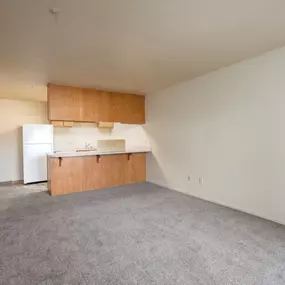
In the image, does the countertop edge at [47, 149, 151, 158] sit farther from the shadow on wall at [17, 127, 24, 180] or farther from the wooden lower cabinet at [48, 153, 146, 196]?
the shadow on wall at [17, 127, 24, 180]

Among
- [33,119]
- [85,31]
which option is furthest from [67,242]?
[33,119]

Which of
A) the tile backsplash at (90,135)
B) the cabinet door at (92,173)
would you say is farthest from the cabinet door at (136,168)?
the cabinet door at (92,173)

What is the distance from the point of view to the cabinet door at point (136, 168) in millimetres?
5555

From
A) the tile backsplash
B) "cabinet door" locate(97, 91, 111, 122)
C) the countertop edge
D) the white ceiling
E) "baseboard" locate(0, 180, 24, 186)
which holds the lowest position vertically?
"baseboard" locate(0, 180, 24, 186)

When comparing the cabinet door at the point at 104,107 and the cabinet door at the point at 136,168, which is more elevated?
the cabinet door at the point at 104,107

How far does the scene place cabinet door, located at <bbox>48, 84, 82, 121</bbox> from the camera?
450 cm

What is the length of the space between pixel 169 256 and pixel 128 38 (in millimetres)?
2406

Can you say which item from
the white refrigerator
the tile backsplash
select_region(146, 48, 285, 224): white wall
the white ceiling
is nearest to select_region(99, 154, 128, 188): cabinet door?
the tile backsplash

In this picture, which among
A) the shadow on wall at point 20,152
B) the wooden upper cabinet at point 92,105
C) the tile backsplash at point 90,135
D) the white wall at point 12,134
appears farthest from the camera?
the tile backsplash at point 90,135

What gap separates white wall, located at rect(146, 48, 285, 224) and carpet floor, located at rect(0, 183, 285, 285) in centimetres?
39

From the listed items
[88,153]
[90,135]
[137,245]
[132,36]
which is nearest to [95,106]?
[88,153]

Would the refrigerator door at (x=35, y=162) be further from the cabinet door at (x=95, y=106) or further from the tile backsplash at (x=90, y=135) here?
the cabinet door at (x=95, y=106)

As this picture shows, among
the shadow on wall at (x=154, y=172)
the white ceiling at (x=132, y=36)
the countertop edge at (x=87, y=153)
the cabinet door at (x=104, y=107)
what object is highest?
the white ceiling at (x=132, y=36)

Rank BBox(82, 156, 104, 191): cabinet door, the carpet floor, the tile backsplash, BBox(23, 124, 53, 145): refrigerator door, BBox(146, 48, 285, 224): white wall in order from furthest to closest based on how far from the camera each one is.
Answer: the tile backsplash → BBox(23, 124, 53, 145): refrigerator door → BBox(82, 156, 104, 191): cabinet door → BBox(146, 48, 285, 224): white wall → the carpet floor
